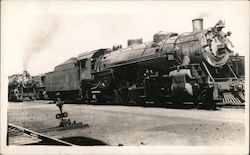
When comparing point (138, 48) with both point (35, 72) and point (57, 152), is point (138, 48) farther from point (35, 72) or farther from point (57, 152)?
point (57, 152)

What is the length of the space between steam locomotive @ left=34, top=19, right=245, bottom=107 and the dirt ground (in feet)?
0.74

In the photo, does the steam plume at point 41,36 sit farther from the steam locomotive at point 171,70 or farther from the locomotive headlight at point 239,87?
the locomotive headlight at point 239,87

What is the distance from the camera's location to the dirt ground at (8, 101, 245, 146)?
2514 mm

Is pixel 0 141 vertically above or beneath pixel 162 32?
beneath

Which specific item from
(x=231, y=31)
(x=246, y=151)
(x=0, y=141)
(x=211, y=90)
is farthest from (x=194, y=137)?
(x=0, y=141)

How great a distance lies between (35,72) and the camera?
306 centimetres

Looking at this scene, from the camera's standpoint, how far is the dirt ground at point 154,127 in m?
2.51

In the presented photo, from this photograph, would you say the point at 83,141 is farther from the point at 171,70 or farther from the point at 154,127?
the point at 171,70

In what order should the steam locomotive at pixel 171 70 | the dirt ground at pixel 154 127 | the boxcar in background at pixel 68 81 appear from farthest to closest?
the boxcar in background at pixel 68 81 → the steam locomotive at pixel 171 70 → the dirt ground at pixel 154 127

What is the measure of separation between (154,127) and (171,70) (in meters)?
0.77

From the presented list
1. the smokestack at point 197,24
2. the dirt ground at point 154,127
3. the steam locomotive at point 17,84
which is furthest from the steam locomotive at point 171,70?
the steam locomotive at point 17,84

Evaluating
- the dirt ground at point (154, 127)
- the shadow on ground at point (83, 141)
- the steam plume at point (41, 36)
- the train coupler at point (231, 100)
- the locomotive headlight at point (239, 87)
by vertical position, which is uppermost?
the steam plume at point (41, 36)

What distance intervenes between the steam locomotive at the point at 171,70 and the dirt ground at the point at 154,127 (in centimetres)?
22

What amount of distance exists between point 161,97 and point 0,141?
1.48 metres
